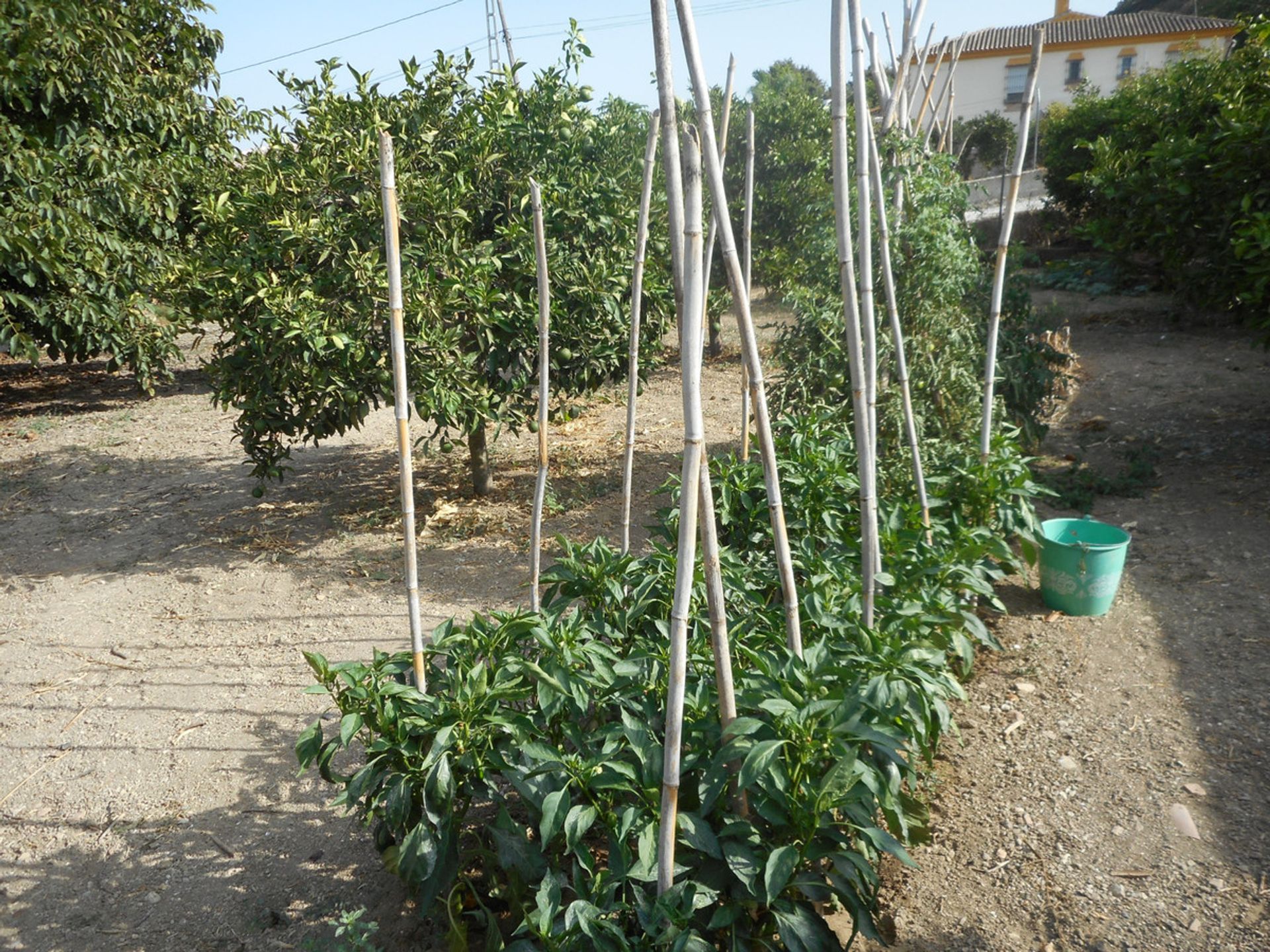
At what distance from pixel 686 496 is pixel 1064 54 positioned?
115ft

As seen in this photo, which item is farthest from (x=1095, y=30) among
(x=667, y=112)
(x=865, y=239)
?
(x=667, y=112)

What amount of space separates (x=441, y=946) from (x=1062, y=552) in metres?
2.72

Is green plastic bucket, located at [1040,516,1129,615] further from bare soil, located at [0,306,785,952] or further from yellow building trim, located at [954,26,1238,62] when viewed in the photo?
yellow building trim, located at [954,26,1238,62]

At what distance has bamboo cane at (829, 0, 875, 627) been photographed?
2254 millimetres

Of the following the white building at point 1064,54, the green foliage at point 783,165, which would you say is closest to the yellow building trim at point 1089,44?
the white building at point 1064,54

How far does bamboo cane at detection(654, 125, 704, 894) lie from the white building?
101 feet

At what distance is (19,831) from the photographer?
9.04 ft

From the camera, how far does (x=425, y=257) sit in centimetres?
432

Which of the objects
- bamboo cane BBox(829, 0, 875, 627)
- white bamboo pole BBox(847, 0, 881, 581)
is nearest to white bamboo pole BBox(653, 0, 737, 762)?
bamboo cane BBox(829, 0, 875, 627)

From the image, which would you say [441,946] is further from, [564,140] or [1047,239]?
[1047,239]

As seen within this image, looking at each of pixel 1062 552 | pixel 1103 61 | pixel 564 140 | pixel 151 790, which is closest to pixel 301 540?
pixel 151 790

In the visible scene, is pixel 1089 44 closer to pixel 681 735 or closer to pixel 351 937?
pixel 681 735

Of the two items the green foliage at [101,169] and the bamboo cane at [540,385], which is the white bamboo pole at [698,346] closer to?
the bamboo cane at [540,385]

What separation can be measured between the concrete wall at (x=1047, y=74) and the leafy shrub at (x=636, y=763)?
3131 centimetres
